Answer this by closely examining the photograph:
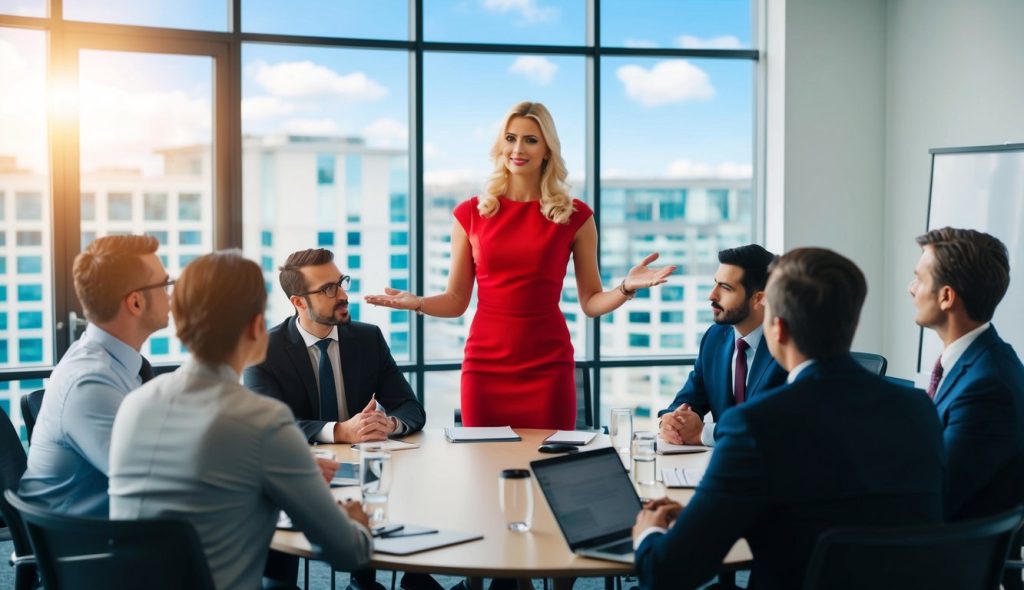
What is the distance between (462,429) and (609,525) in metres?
1.42

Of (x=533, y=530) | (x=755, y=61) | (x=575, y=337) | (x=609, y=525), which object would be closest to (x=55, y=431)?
(x=533, y=530)

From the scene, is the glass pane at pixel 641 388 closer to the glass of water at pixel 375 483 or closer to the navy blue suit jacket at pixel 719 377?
the navy blue suit jacket at pixel 719 377

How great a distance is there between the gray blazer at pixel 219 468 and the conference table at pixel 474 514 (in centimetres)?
18

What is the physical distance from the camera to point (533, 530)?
2289 mm

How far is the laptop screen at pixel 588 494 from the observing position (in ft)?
6.93

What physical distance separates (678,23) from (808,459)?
190 inches

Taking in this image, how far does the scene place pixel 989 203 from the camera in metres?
4.95

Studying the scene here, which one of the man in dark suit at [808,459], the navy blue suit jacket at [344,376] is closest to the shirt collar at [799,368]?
the man in dark suit at [808,459]

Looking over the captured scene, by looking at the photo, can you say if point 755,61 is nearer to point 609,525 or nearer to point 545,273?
point 545,273

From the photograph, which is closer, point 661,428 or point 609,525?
point 609,525

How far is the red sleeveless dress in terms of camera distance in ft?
13.8

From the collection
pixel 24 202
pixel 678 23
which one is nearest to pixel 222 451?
pixel 24 202

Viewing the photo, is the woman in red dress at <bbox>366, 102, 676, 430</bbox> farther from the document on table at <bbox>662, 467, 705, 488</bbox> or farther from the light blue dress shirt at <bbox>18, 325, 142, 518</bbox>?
the light blue dress shirt at <bbox>18, 325, 142, 518</bbox>

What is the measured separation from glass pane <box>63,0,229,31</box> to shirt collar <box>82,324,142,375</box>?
331cm
